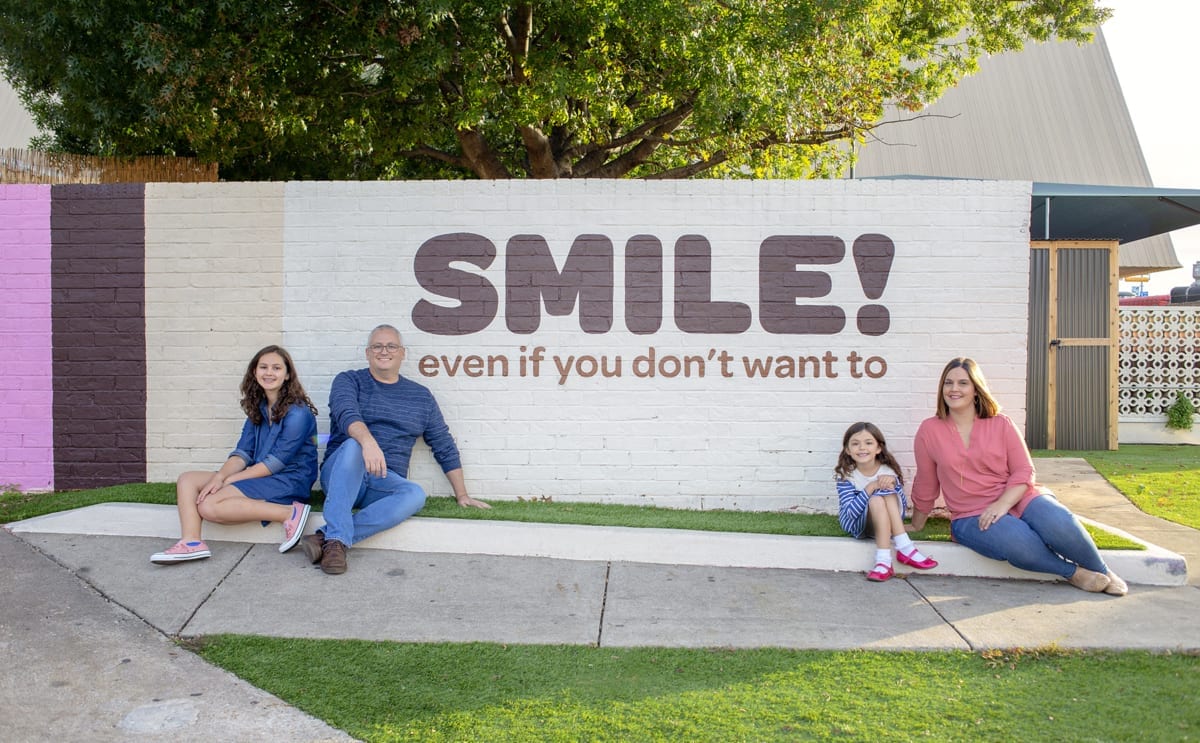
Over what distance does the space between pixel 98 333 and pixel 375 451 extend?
275cm

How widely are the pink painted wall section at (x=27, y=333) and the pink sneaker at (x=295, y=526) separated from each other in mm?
2499

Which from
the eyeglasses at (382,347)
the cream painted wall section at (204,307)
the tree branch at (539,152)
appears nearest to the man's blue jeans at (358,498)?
the eyeglasses at (382,347)

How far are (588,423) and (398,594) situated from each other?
204 cm

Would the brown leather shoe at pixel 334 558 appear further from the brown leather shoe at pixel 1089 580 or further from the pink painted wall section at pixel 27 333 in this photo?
the brown leather shoe at pixel 1089 580

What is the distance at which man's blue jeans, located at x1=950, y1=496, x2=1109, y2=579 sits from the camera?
489 cm

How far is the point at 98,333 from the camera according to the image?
6.50m

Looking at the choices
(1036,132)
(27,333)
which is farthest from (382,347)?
(1036,132)

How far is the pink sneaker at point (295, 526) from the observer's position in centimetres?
524

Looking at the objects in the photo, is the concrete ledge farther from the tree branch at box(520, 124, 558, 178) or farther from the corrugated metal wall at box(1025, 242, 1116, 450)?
the tree branch at box(520, 124, 558, 178)

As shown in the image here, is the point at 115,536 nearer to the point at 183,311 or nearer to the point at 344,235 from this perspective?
the point at 183,311

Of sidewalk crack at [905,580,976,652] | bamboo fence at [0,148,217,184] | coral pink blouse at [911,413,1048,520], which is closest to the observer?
sidewalk crack at [905,580,976,652]

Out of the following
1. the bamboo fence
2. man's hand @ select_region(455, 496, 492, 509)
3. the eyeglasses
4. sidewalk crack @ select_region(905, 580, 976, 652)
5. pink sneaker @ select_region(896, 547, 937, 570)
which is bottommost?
sidewalk crack @ select_region(905, 580, 976, 652)

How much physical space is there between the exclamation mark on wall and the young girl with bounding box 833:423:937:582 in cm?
99

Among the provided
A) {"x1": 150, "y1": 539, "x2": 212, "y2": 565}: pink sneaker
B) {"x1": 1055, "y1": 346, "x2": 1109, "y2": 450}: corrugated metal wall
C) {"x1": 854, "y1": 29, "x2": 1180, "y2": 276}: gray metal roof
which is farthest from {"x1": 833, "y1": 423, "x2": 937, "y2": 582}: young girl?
{"x1": 854, "y1": 29, "x2": 1180, "y2": 276}: gray metal roof
